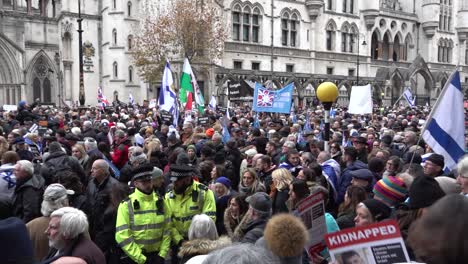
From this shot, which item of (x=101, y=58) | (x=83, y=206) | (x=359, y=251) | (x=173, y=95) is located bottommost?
(x=83, y=206)

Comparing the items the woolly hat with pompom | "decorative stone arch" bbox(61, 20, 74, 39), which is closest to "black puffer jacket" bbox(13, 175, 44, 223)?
the woolly hat with pompom

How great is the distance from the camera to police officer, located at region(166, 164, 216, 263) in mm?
5676

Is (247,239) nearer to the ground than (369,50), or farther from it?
nearer to the ground

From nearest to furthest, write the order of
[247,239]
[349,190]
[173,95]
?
[247,239]
[349,190]
[173,95]

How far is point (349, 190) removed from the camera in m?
5.43

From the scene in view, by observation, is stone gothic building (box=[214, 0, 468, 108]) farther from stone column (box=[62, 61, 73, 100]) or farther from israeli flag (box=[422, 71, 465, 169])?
israeli flag (box=[422, 71, 465, 169])

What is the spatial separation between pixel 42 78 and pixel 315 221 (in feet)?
138

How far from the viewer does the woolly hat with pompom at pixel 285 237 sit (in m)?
3.40

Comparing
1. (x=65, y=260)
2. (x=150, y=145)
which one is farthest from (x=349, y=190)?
(x=150, y=145)

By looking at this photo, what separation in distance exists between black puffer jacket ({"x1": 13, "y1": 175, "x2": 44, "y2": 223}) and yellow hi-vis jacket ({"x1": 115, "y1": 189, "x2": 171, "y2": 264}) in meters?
1.52

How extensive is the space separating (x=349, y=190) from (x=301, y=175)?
4.06 feet

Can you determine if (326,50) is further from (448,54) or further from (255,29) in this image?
(448,54)

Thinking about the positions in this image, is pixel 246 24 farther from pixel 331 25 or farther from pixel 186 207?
pixel 186 207

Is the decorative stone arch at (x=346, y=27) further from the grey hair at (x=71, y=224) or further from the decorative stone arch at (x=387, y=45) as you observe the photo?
the grey hair at (x=71, y=224)
